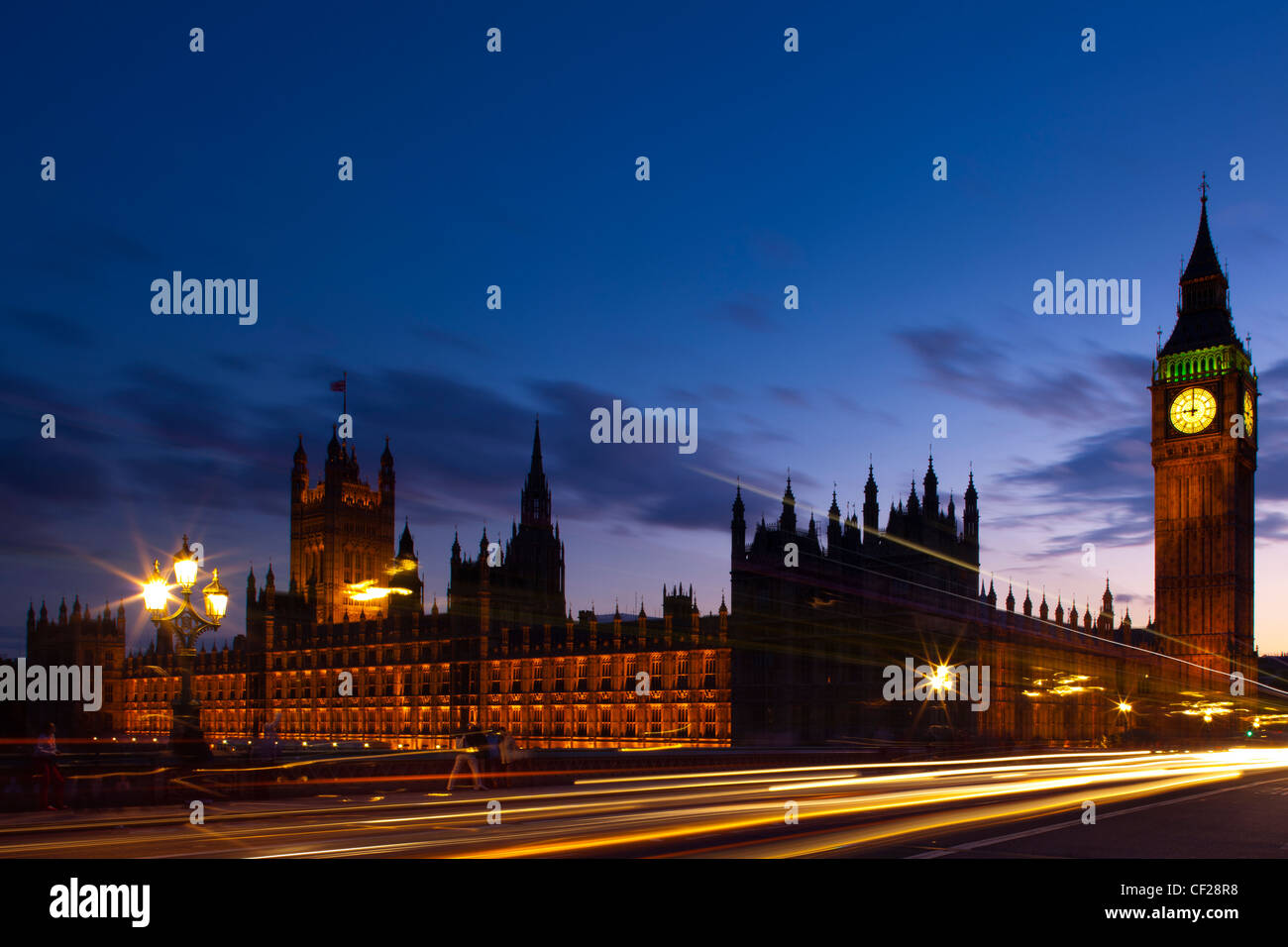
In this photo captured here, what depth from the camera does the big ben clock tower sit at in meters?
124

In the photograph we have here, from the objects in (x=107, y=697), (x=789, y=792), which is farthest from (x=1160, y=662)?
(x=107, y=697)

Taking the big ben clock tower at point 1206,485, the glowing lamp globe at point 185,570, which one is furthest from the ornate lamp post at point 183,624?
the big ben clock tower at point 1206,485

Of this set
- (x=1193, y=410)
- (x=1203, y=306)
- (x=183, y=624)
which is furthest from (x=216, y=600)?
(x=1203, y=306)

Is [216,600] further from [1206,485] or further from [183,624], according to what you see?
[1206,485]

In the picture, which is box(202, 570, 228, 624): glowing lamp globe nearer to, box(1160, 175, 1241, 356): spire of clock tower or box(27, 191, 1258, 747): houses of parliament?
box(27, 191, 1258, 747): houses of parliament

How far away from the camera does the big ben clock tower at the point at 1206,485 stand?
12394 cm

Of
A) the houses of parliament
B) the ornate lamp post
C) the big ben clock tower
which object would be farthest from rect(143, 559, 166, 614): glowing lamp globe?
the big ben clock tower

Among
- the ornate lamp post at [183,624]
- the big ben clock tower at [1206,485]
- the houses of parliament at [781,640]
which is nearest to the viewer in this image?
the ornate lamp post at [183,624]

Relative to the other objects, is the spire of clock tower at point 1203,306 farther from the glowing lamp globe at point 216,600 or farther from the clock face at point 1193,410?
the glowing lamp globe at point 216,600

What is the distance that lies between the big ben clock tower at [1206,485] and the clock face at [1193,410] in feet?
0.39

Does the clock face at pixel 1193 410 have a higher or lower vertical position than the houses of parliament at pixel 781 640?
higher

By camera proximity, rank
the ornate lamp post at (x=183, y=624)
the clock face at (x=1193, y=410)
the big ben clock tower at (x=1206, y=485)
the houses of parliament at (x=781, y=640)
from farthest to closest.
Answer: the clock face at (x=1193, y=410) < the big ben clock tower at (x=1206, y=485) < the houses of parliament at (x=781, y=640) < the ornate lamp post at (x=183, y=624)

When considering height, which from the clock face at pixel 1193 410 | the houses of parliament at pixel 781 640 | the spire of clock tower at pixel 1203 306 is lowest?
the houses of parliament at pixel 781 640

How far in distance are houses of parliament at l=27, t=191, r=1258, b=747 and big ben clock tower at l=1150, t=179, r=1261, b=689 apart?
257mm
